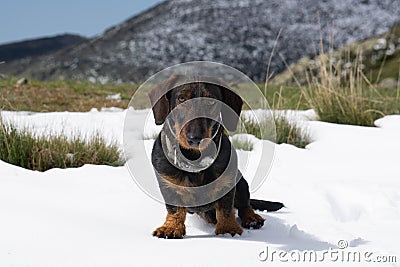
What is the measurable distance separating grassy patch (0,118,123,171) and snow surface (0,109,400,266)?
1.09 feet

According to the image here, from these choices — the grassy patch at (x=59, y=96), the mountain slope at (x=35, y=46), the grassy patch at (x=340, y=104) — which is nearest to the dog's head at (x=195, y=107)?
the grassy patch at (x=340, y=104)

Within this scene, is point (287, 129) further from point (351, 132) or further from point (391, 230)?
point (391, 230)

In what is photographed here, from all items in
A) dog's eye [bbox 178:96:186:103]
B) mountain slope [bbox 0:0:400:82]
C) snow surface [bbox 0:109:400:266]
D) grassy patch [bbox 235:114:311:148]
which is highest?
dog's eye [bbox 178:96:186:103]

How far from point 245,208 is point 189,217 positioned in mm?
416

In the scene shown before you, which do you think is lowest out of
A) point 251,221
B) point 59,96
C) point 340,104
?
point 59,96

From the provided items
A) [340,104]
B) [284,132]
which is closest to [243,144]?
[284,132]

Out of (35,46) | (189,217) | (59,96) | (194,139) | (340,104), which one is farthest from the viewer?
(35,46)

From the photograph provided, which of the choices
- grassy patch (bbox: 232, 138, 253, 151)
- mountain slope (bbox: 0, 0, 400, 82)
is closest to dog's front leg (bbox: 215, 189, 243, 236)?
grassy patch (bbox: 232, 138, 253, 151)

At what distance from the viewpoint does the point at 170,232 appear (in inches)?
121

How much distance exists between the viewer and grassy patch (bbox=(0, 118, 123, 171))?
16.0 ft

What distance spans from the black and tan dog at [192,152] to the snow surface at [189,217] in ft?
0.47

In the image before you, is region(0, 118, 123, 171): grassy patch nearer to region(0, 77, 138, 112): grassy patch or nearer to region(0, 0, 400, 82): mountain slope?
region(0, 77, 138, 112): grassy patch

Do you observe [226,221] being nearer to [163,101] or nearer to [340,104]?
[163,101]

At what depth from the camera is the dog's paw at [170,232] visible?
10.1ft
